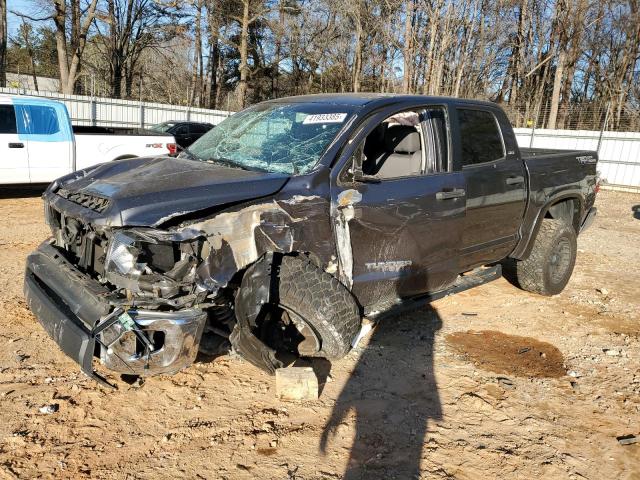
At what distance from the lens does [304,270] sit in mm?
3324

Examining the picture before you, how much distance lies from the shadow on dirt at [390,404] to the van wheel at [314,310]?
1.23ft

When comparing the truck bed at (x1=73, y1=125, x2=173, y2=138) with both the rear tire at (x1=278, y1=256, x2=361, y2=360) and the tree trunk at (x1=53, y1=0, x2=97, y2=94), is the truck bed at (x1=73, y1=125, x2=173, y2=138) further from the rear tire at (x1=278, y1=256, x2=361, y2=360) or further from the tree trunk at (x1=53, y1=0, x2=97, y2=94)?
the tree trunk at (x1=53, y1=0, x2=97, y2=94)

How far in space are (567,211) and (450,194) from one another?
95.6 inches

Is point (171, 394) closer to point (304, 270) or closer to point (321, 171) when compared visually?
point (304, 270)

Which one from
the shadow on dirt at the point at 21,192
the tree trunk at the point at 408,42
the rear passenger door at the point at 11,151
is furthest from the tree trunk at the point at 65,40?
the rear passenger door at the point at 11,151

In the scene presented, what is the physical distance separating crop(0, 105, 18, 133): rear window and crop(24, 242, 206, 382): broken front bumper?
280 inches

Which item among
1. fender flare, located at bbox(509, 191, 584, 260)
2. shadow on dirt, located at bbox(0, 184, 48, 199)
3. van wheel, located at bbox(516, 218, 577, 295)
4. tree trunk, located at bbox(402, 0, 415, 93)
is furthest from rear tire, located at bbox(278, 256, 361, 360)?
tree trunk, located at bbox(402, 0, 415, 93)

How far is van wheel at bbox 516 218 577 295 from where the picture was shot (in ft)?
17.5

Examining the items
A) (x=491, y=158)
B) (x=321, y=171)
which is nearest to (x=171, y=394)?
(x=321, y=171)

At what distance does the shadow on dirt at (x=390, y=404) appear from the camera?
279cm

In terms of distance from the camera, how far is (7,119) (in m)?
8.75

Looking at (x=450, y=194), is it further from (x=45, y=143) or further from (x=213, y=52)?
(x=213, y=52)

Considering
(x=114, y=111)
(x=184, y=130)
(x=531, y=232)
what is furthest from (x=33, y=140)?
(x=114, y=111)

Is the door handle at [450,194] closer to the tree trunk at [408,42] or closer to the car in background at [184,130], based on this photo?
the car in background at [184,130]
